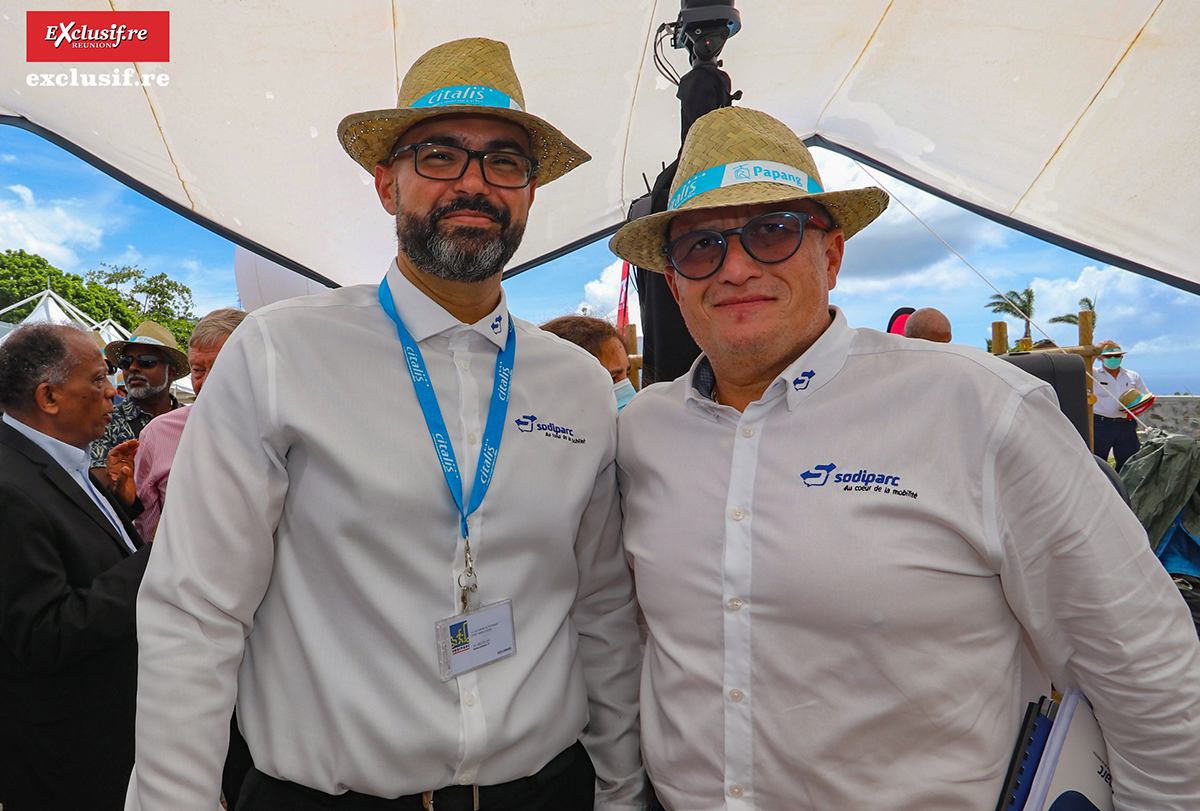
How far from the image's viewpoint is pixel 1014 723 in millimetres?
1438

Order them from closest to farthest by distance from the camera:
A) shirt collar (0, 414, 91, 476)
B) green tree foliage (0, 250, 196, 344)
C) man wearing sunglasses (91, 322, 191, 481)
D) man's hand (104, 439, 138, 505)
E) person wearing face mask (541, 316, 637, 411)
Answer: shirt collar (0, 414, 91, 476)
man's hand (104, 439, 138, 505)
person wearing face mask (541, 316, 637, 411)
man wearing sunglasses (91, 322, 191, 481)
green tree foliage (0, 250, 196, 344)

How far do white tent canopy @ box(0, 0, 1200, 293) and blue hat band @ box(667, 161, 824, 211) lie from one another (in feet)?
14.0

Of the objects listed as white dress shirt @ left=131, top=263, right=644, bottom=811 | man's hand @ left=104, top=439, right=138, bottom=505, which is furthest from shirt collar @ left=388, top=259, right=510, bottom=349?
man's hand @ left=104, top=439, right=138, bottom=505

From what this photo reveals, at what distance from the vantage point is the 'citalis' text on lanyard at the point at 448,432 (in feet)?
5.00

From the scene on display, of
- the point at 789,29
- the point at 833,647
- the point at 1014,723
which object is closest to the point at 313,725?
the point at 833,647

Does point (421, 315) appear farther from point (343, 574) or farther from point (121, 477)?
point (121, 477)

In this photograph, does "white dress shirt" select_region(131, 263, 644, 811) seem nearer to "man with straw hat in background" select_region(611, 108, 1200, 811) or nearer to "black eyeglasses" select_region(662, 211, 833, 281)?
"man with straw hat in background" select_region(611, 108, 1200, 811)

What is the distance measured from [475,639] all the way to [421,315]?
2.54 ft

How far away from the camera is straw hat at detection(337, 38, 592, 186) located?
1666mm

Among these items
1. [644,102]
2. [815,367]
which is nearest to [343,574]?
[815,367]

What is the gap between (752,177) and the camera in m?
1.55

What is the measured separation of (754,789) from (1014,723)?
0.57 meters

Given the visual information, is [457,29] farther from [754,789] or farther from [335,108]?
[754,789]

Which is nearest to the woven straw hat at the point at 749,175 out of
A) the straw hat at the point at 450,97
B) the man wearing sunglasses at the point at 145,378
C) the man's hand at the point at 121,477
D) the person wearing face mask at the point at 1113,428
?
the straw hat at the point at 450,97
